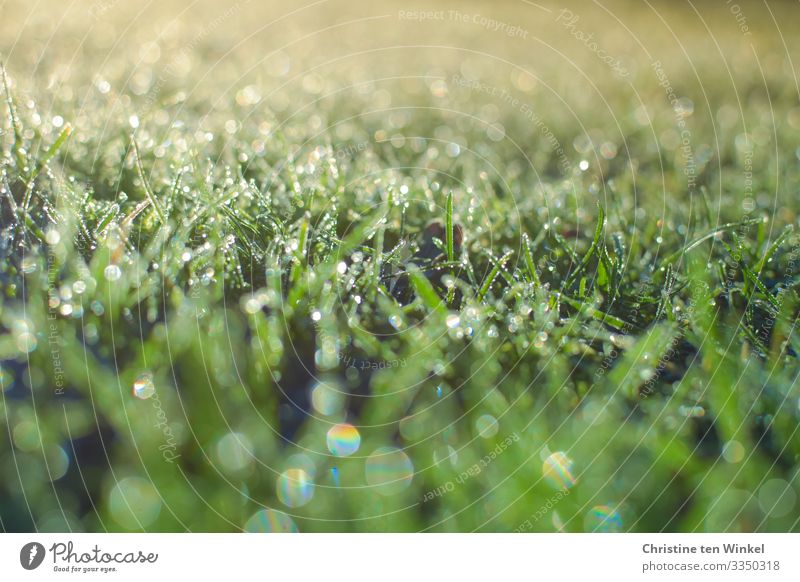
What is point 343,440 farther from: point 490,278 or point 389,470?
point 490,278

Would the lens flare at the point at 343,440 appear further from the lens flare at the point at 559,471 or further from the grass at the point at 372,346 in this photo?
the lens flare at the point at 559,471

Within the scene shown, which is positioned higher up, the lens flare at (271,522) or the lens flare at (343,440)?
the lens flare at (343,440)

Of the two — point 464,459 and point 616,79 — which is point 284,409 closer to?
point 464,459

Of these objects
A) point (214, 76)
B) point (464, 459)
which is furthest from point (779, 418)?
point (214, 76)

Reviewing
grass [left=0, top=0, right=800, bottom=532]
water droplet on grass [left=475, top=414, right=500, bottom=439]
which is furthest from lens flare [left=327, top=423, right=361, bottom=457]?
water droplet on grass [left=475, top=414, right=500, bottom=439]

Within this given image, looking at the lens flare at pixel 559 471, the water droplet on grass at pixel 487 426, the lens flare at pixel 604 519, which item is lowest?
the lens flare at pixel 604 519

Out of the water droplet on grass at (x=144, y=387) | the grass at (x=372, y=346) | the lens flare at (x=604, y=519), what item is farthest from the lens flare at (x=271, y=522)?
the lens flare at (x=604, y=519)

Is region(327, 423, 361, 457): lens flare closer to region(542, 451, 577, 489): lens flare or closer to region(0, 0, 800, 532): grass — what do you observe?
region(0, 0, 800, 532): grass

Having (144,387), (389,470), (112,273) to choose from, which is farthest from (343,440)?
(112,273)
